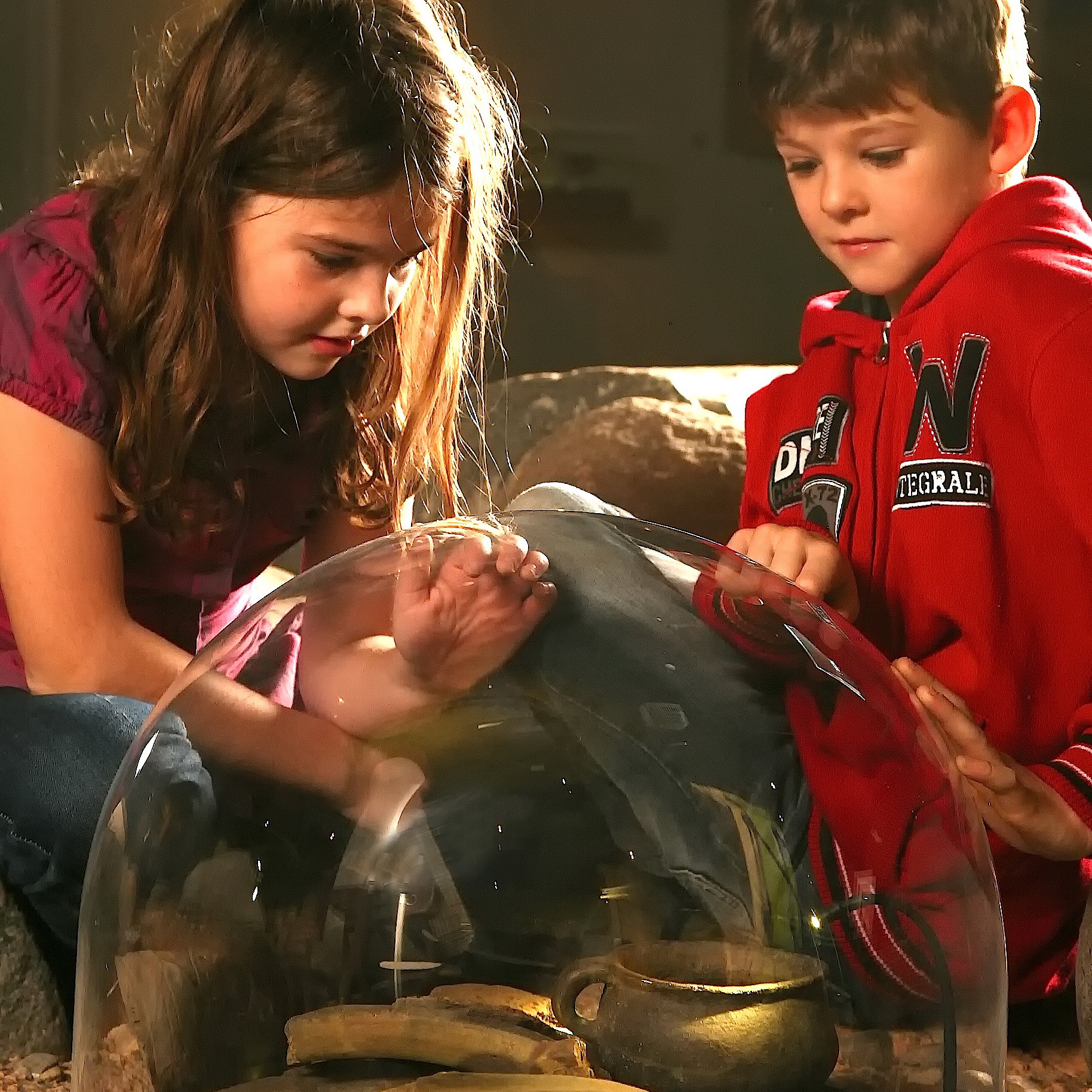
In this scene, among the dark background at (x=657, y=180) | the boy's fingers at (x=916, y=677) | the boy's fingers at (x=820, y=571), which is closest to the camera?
the boy's fingers at (x=916, y=677)

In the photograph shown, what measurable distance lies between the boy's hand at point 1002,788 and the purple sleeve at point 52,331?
745 millimetres

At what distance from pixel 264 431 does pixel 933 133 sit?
724 millimetres

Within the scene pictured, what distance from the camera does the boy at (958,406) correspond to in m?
1.25

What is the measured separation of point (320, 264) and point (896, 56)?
22.4 inches

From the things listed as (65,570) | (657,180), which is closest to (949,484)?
(65,570)

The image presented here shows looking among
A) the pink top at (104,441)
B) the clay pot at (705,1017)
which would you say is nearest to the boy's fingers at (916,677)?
the clay pot at (705,1017)

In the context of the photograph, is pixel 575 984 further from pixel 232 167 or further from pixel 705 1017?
pixel 232 167

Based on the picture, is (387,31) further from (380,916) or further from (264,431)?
(380,916)

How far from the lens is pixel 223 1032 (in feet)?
2.55

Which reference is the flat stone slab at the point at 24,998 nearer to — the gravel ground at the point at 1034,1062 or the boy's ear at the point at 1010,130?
the gravel ground at the point at 1034,1062

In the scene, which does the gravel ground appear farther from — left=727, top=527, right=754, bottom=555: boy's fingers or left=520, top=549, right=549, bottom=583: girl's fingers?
left=520, top=549, right=549, bottom=583: girl's fingers

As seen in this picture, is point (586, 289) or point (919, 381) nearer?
point (919, 381)

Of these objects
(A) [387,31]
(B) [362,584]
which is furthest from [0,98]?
(B) [362,584]

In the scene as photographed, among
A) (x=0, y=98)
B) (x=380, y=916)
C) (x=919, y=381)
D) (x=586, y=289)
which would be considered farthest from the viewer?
(x=586, y=289)
